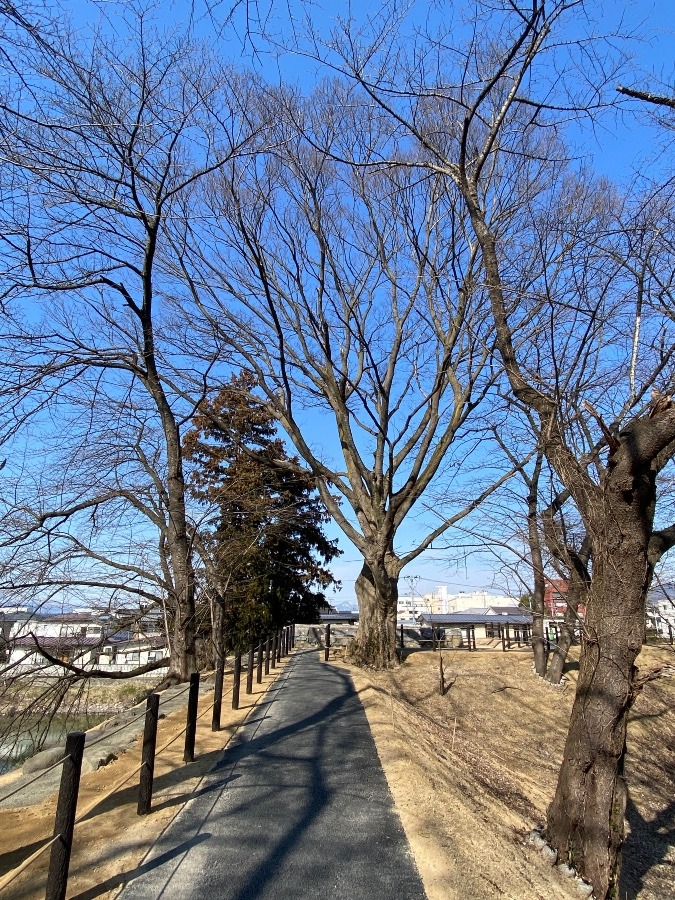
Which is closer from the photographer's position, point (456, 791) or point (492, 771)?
point (456, 791)

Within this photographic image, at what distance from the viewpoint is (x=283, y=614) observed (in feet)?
92.0

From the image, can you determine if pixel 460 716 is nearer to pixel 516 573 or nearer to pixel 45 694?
pixel 516 573

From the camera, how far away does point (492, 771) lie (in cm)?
897

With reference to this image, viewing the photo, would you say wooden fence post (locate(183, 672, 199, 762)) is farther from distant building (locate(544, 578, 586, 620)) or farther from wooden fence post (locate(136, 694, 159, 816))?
distant building (locate(544, 578, 586, 620))

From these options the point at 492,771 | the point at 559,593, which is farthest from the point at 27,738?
the point at 559,593

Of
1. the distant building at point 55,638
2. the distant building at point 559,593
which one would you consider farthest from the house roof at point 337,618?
the distant building at point 55,638

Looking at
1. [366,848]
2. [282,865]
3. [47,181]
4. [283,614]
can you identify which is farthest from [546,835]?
[283,614]

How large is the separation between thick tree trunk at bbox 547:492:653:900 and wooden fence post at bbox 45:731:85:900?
3887mm

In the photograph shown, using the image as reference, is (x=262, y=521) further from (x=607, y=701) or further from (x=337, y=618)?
(x=337, y=618)

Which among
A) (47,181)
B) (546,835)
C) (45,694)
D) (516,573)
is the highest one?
(47,181)

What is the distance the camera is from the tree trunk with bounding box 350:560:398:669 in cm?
1661

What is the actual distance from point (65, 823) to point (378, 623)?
532 inches

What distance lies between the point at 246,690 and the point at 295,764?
5614mm

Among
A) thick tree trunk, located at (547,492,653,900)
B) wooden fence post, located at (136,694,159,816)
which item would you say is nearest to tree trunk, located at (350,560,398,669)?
thick tree trunk, located at (547,492,653,900)
